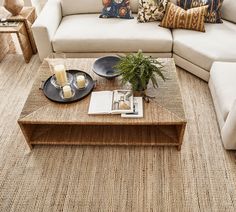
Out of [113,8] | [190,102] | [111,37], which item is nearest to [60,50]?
[111,37]

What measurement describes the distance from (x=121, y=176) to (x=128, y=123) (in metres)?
0.42

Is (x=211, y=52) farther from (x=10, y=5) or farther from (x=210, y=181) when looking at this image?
(x=10, y=5)

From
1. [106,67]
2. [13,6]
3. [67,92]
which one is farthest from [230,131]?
[13,6]

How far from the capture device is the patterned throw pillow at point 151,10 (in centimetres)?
263

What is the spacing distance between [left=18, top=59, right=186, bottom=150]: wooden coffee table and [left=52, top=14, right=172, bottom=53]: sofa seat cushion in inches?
18.9

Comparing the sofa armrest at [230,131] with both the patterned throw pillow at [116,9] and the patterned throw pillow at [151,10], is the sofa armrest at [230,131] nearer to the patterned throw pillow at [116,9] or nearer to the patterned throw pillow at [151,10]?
the patterned throw pillow at [151,10]

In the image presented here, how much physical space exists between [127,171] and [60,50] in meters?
1.47

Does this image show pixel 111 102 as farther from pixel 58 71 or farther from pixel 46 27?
pixel 46 27

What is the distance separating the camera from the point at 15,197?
1.75m

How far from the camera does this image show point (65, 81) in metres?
1.96

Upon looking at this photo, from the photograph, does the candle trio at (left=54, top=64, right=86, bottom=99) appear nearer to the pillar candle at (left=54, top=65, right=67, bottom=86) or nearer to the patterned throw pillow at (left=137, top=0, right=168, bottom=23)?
the pillar candle at (left=54, top=65, right=67, bottom=86)

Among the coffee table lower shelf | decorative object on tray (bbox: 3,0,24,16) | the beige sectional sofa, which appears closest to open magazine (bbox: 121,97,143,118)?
the coffee table lower shelf

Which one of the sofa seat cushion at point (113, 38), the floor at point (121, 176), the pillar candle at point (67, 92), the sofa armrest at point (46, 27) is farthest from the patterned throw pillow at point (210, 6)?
the pillar candle at point (67, 92)

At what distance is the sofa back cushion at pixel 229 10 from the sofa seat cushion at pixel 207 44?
80 mm
